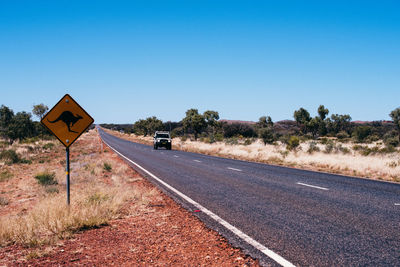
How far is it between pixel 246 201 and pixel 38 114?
374 feet

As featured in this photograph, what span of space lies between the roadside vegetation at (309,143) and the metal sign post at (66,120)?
1260 cm

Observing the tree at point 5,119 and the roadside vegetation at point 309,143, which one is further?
the tree at point 5,119

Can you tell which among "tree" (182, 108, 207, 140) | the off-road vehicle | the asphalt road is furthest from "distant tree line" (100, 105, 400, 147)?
the asphalt road

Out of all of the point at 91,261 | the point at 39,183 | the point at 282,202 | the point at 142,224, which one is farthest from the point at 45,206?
the point at 39,183

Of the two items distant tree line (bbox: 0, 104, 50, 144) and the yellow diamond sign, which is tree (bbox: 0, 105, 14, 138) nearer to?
distant tree line (bbox: 0, 104, 50, 144)

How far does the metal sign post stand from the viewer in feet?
20.8

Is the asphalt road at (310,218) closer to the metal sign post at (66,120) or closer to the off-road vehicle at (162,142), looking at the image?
the metal sign post at (66,120)

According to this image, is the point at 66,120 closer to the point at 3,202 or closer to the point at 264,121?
the point at 3,202

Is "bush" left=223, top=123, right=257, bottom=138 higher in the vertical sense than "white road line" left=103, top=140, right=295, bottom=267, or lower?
higher

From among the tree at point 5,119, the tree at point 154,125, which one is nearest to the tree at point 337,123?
the tree at point 154,125

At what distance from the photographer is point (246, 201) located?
300 inches

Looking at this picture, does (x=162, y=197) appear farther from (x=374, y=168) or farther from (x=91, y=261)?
(x=374, y=168)

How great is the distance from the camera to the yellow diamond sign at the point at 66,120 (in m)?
6.33

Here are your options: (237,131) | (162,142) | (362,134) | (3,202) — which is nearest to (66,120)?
(3,202)
